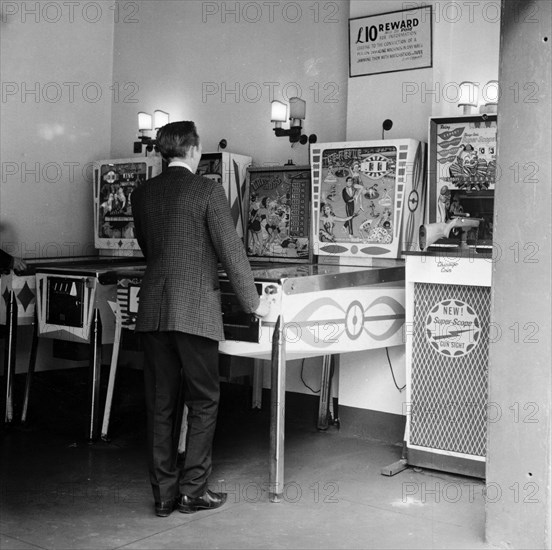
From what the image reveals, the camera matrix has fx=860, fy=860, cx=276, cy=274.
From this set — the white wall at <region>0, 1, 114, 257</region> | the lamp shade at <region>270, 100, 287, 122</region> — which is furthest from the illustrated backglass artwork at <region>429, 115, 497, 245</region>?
the white wall at <region>0, 1, 114, 257</region>

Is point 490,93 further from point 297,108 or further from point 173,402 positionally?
point 173,402

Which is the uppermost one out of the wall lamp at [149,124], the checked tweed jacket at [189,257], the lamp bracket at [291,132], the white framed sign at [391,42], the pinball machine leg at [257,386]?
the white framed sign at [391,42]

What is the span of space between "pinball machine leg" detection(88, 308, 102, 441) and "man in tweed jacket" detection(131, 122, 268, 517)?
4.06 ft

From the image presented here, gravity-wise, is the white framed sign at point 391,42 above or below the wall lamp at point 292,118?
above

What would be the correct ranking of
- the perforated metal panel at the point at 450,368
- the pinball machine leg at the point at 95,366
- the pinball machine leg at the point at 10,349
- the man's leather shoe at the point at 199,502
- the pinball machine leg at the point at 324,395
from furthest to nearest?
the pinball machine leg at the point at 324,395, the pinball machine leg at the point at 10,349, the pinball machine leg at the point at 95,366, the perforated metal panel at the point at 450,368, the man's leather shoe at the point at 199,502

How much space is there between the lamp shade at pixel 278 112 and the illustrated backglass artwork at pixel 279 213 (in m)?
0.35

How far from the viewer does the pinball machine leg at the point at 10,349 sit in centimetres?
527

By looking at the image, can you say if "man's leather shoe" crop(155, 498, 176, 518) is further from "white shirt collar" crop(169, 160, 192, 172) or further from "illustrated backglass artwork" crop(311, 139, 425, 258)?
"illustrated backglass artwork" crop(311, 139, 425, 258)

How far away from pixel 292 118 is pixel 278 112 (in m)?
0.12

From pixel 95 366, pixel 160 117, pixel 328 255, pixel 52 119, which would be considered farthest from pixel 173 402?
pixel 52 119

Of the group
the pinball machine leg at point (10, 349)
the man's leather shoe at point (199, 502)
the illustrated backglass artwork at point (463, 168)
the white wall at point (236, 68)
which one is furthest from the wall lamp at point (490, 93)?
the pinball machine leg at point (10, 349)

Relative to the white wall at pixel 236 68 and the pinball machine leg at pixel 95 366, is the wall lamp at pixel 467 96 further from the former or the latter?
the pinball machine leg at pixel 95 366

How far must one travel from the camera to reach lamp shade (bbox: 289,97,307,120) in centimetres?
564

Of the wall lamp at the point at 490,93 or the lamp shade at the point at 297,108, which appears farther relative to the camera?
the lamp shade at the point at 297,108
